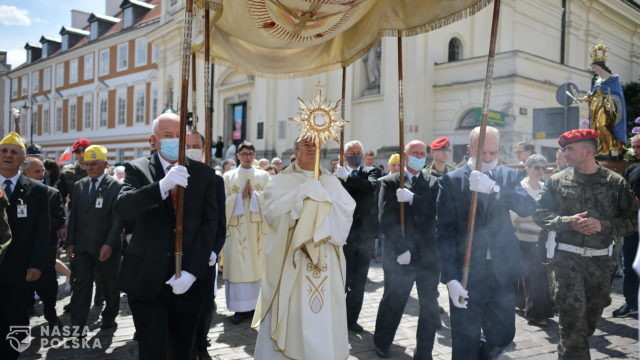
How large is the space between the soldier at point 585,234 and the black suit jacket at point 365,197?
199cm

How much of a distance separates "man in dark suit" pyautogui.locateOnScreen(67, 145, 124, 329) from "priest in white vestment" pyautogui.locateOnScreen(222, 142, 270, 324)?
138 cm

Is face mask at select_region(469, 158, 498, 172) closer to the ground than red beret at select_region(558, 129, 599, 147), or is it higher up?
closer to the ground

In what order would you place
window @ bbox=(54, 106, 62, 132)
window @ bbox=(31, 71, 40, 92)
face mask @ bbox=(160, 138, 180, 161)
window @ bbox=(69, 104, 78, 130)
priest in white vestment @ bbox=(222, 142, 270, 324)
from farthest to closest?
window @ bbox=(31, 71, 40, 92) < window @ bbox=(54, 106, 62, 132) < window @ bbox=(69, 104, 78, 130) < priest in white vestment @ bbox=(222, 142, 270, 324) < face mask @ bbox=(160, 138, 180, 161)

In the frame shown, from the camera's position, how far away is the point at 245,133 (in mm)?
23828

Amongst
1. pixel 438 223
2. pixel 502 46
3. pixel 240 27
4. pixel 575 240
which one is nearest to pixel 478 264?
pixel 438 223

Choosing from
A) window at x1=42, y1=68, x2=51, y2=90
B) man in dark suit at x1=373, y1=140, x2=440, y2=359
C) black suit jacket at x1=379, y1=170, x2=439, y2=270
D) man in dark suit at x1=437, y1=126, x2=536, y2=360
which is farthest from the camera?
window at x1=42, y1=68, x2=51, y2=90

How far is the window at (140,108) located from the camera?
1259 inches

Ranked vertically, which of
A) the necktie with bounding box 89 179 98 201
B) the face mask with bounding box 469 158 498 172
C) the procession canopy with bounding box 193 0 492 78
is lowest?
the necktie with bounding box 89 179 98 201

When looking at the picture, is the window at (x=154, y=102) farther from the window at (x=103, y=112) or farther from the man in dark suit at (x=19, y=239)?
the man in dark suit at (x=19, y=239)

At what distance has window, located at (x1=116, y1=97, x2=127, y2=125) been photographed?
33.7 metres

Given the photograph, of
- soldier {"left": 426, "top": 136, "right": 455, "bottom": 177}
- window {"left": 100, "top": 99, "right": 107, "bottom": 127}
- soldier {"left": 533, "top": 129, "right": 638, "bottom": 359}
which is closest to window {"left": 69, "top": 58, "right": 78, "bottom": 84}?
window {"left": 100, "top": 99, "right": 107, "bottom": 127}

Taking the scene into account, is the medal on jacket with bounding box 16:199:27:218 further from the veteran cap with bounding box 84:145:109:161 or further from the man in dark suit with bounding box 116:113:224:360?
the man in dark suit with bounding box 116:113:224:360

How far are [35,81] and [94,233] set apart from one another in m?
46.0

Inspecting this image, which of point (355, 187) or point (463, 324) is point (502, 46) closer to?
point (355, 187)
